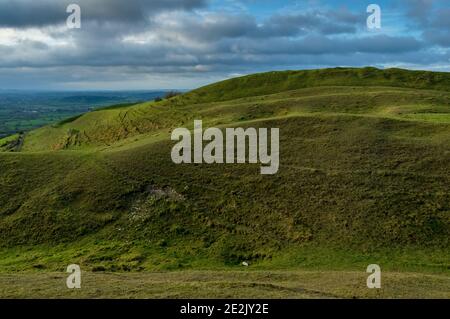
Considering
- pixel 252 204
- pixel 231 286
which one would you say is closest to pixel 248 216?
pixel 252 204

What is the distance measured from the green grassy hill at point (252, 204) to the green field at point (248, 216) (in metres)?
0.14

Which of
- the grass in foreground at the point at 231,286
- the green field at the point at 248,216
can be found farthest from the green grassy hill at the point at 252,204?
the grass in foreground at the point at 231,286

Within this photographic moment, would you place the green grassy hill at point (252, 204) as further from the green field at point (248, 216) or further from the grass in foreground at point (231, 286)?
the grass in foreground at point (231, 286)

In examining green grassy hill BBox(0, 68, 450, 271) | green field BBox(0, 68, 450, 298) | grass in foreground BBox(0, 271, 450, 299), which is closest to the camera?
grass in foreground BBox(0, 271, 450, 299)

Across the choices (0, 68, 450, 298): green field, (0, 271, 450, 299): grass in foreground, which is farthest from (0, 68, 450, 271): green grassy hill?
(0, 271, 450, 299): grass in foreground

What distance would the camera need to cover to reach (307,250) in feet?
114

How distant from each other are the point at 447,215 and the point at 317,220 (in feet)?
34.7

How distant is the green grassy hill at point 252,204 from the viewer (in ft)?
114

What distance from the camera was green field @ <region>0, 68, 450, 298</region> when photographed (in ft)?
88.6

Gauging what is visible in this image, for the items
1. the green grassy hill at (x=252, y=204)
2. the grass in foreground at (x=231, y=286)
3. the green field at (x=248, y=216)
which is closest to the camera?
the grass in foreground at (x=231, y=286)

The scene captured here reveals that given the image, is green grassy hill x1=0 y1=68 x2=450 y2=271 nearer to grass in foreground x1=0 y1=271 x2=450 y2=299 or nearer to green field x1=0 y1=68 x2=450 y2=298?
green field x1=0 y1=68 x2=450 y2=298

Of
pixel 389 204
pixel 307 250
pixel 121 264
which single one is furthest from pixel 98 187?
pixel 389 204

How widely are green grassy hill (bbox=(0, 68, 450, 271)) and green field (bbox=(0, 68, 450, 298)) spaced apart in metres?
0.14
